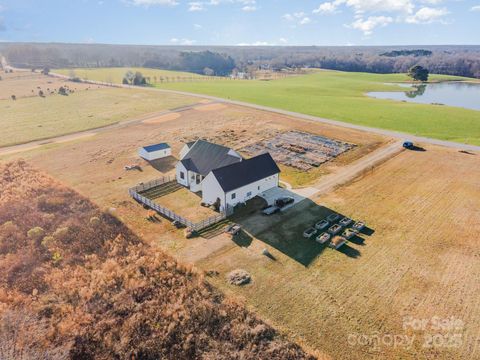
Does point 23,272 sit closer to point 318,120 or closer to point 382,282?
point 382,282

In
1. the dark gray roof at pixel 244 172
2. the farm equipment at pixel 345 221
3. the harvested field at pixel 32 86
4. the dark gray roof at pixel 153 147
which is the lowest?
the farm equipment at pixel 345 221

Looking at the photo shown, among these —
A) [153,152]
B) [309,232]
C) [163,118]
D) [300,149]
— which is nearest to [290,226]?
[309,232]

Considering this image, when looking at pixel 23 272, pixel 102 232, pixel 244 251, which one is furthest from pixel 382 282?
pixel 23 272

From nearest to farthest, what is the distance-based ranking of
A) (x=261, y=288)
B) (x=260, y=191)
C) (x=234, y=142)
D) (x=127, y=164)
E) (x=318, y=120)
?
1. (x=261, y=288)
2. (x=260, y=191)
3. (x=127, y=164)
4. (x=234, y=142)
5. (x=318, y=120)

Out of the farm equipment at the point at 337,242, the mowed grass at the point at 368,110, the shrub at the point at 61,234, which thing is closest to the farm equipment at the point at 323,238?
the farm equipment at the point at 337,242

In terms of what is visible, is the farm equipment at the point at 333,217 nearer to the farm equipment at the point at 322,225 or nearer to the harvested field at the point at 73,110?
the farm equipment at the point at 322,225
